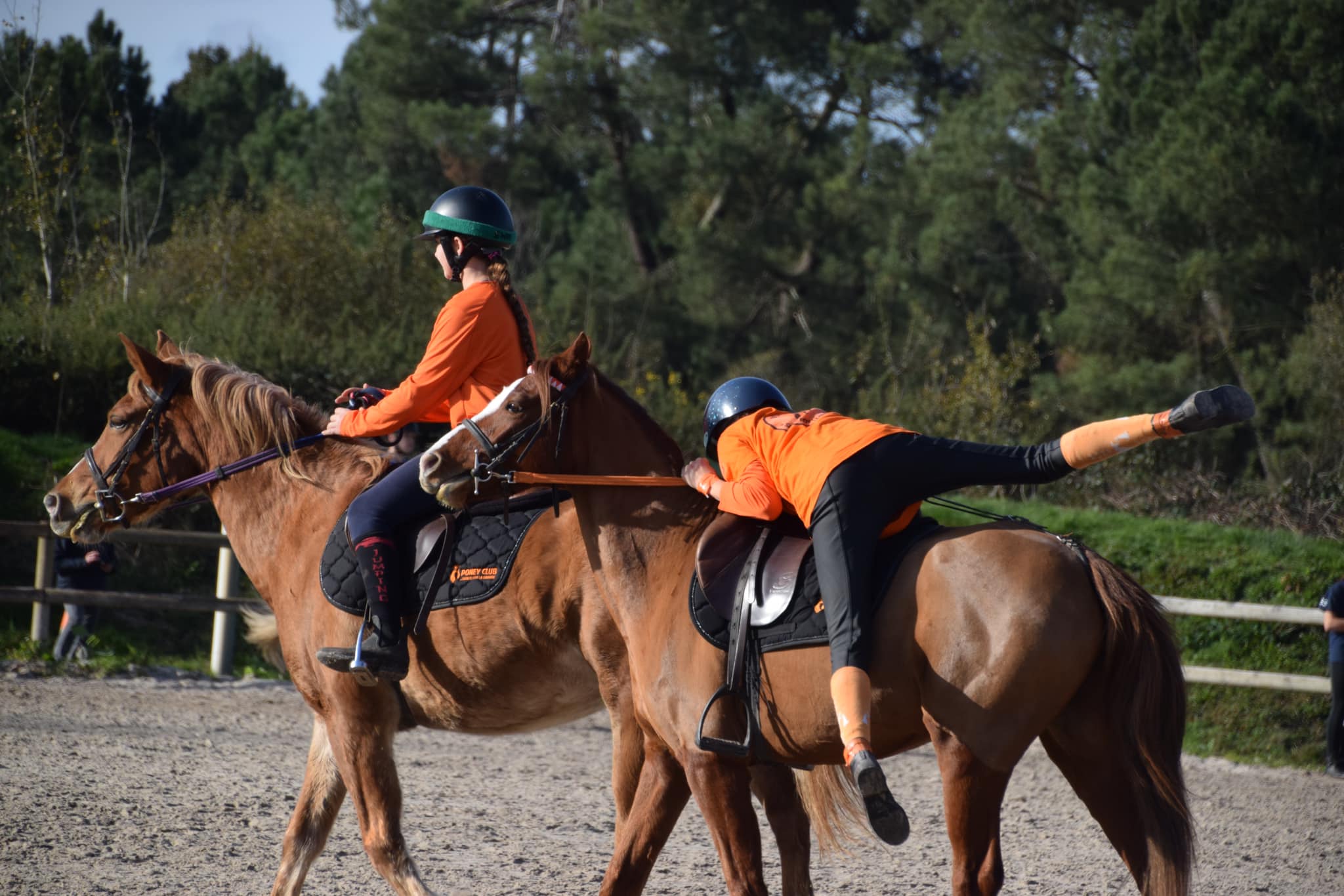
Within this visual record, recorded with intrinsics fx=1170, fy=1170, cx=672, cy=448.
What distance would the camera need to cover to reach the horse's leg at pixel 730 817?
359 centimetres

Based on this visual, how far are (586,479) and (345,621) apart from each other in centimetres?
123

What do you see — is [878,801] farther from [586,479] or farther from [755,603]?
[586,479]

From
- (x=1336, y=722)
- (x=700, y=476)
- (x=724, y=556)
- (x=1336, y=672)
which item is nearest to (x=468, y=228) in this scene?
(x=700, y=476)

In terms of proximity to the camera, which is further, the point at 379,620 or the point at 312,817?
the point at 312,817

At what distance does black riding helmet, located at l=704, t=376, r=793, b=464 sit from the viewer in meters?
4.02

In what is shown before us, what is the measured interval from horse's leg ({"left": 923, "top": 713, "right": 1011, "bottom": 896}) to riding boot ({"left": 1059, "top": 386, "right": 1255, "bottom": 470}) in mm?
893

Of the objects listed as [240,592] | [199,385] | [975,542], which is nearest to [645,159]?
[240,592]

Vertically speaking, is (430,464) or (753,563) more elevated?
(430,464)

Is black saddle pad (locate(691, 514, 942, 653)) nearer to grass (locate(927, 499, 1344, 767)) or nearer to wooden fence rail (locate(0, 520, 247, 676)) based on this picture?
grass (locate(927, 499, 1344, 767))

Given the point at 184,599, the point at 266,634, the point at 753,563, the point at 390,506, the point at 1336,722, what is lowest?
the point at 1336,722

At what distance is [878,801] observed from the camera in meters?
3.25

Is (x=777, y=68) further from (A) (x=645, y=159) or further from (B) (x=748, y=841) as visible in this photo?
(B) (x=748, y=841)

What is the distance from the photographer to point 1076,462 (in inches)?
130

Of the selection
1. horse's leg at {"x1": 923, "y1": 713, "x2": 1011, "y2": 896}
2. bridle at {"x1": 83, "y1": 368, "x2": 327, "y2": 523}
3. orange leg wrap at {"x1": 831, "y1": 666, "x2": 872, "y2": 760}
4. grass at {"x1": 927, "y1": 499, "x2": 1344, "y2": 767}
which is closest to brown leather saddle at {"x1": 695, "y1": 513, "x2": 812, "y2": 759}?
orange leg wrap at {"x1": 831, "y1": 666, "x2": 872, "y2": 760}
